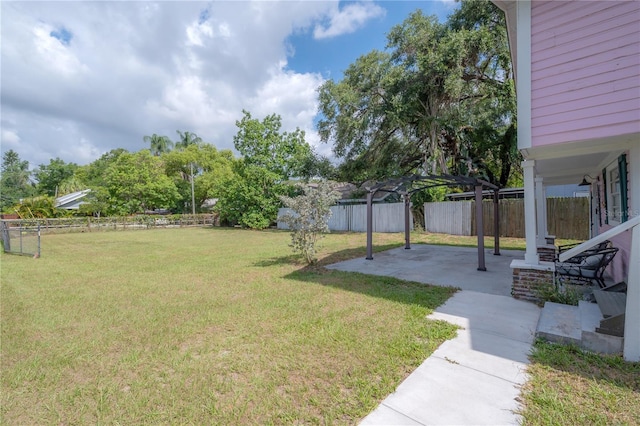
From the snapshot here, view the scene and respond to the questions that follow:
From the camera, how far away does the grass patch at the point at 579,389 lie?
204cm

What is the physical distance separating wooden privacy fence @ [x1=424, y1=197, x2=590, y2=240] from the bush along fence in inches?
757

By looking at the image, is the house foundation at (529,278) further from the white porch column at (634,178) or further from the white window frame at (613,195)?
the white window frame at (613,195)

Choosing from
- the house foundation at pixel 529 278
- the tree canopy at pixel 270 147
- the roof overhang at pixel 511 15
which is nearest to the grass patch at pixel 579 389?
the house foundation at pixel 529 278

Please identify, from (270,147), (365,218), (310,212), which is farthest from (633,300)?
(270,147)

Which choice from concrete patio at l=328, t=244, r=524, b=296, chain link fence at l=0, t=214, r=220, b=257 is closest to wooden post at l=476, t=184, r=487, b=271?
concrete patio at l=328, t=244, r=524, b=296

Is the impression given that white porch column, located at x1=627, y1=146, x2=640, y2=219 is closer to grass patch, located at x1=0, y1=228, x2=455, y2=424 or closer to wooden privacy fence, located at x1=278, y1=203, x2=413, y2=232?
grass patch, located at x1=0, y1=228, x2=455, y2=424

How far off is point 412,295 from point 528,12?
14.9ft

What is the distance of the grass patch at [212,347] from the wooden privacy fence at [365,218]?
935cm

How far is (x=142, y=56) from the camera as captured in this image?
31.4 feet

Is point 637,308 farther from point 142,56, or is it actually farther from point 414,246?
point 142,56

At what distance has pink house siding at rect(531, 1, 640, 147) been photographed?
341cm

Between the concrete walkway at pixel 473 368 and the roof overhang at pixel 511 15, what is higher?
the roof overhang at pixel 511 15

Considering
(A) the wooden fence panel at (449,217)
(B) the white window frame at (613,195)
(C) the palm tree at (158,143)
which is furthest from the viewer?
(C) the palm tree at (158,143)


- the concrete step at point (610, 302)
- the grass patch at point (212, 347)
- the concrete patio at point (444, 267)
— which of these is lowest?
the grass patch at point (212, 347)
